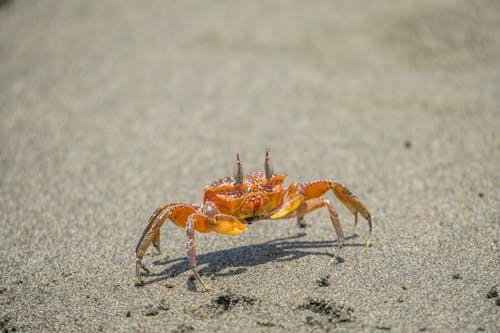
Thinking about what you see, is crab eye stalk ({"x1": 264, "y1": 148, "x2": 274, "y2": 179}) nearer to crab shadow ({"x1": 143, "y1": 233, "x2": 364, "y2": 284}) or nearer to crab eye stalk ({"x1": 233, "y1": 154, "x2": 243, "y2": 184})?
crab eye stalk ({"x1": 233, "y1": 154, "x2": 243, "y2": 184})

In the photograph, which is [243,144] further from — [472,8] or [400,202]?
[472,8]

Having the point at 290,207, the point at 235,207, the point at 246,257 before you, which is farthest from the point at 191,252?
the point at 290,207

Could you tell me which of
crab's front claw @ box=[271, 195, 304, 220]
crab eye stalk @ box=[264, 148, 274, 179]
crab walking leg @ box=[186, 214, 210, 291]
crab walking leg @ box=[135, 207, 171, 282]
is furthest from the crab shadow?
crab eye stalk @ box=[264, 148, 274, 179]

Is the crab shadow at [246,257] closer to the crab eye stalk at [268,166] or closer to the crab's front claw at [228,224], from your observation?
the crab's front claw at [228,224]

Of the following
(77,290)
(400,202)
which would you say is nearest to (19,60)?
(77,290)

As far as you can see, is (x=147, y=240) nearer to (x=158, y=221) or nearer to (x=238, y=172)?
(x=158, y=221)
